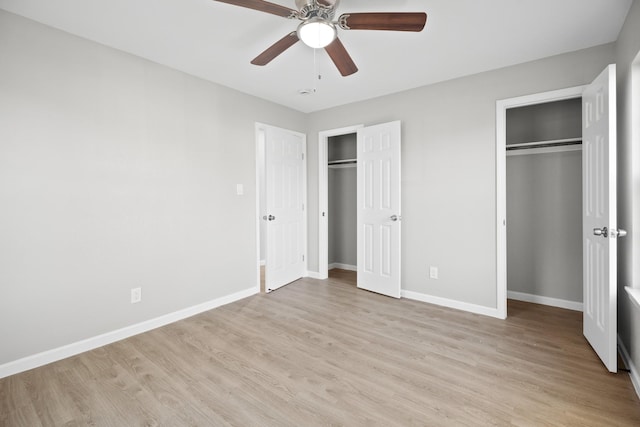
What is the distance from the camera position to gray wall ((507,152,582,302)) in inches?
127

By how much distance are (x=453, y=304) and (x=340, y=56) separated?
2790mm

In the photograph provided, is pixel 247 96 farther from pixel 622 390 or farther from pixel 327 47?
pixel 622 390

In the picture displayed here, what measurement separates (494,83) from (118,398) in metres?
4.09

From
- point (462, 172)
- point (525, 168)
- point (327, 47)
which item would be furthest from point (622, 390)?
point (327, 47)

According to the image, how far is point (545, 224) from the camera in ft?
11.1

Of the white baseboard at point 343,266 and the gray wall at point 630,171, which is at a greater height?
the gray wall at point 630,171

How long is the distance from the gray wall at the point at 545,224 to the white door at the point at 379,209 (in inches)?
53.4

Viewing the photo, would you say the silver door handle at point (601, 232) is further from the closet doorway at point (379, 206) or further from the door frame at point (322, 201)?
the door frame at point (322, 201)

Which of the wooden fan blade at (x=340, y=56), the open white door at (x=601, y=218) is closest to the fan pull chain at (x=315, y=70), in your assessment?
the wooden fan blade at (x=340, y=56)

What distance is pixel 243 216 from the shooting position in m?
3.70

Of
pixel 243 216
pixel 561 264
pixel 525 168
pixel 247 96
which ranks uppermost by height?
pixel 247 96

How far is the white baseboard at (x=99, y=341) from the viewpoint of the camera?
83.4 inches

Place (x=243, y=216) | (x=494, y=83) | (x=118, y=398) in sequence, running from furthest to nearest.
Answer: (x=243, y=216) → (x=494, y=83) → (x=118, y=398)

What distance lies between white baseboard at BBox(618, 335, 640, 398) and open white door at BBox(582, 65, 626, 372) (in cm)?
9
